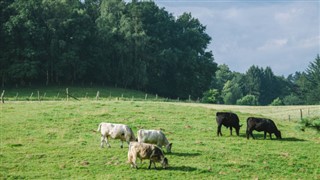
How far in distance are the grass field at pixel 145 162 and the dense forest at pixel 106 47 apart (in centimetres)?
3921

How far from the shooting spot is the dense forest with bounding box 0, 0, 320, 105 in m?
78.9

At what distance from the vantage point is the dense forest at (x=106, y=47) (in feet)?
259

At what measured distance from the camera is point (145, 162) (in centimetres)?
2508

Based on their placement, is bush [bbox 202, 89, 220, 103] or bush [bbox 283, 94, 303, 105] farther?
bush [bbox 283, 94, 303, 105]

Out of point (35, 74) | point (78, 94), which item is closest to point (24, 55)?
point (35, 74)

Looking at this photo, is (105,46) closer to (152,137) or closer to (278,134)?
(278,134)

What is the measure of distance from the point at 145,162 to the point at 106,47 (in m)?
65.1

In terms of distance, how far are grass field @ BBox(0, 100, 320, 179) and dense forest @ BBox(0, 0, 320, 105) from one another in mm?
39208

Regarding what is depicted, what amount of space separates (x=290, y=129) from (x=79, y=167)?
21796 millimetres

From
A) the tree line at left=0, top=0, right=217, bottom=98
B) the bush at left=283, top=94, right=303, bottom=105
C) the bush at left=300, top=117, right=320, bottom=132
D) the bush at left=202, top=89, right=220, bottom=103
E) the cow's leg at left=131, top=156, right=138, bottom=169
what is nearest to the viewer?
the bush at left=300, top=117, right=320, bottom=132

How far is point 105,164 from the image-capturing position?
958 inches

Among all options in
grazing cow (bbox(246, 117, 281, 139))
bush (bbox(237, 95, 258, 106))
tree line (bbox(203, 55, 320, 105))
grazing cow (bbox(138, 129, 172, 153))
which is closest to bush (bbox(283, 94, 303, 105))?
tree line (bbox(203, 55, 320, 105))

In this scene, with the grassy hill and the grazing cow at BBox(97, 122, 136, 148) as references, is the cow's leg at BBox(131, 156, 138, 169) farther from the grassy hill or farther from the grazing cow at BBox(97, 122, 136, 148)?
the grassy hill

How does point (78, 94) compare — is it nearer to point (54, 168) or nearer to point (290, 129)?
point (290, 129)
